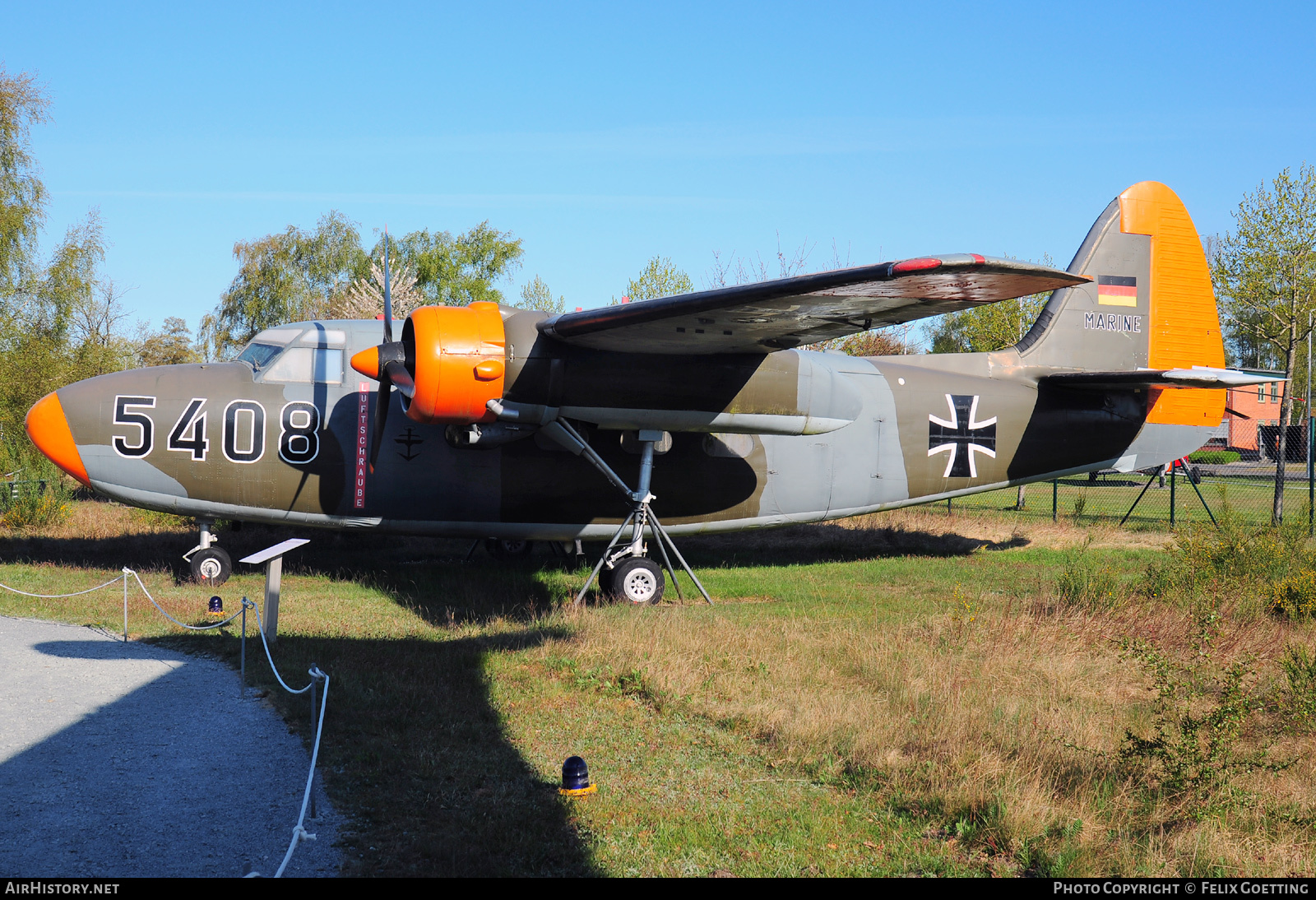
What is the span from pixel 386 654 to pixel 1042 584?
31.3ft

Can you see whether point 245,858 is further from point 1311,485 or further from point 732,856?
point 1311,485

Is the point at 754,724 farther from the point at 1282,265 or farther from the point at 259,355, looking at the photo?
the point at 1282,265

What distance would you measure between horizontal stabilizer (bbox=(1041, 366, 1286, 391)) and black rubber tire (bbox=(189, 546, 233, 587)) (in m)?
14.1

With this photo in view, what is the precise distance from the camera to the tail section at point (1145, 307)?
53.9ft

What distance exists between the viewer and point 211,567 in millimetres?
13461

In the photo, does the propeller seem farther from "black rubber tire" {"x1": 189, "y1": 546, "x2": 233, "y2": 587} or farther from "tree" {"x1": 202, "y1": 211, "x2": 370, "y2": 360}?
"tree" {"x1": 202, "y1": 211, "x2": 370, "y2": 360}

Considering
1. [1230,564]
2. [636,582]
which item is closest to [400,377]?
[636,582]

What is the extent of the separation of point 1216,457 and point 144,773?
6063 cm

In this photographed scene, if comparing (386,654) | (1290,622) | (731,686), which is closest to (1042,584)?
(1290,622)

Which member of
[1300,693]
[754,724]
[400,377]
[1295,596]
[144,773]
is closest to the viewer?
[144,773]

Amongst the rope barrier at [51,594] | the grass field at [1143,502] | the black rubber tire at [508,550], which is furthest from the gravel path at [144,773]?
the grass field at [1143,502]

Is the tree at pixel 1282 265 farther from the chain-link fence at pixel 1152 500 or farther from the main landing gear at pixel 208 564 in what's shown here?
the main landing gear at pixel 208 564

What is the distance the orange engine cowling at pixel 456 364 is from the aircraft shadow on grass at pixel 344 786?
133 inches

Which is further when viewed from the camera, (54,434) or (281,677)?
(54,434)
